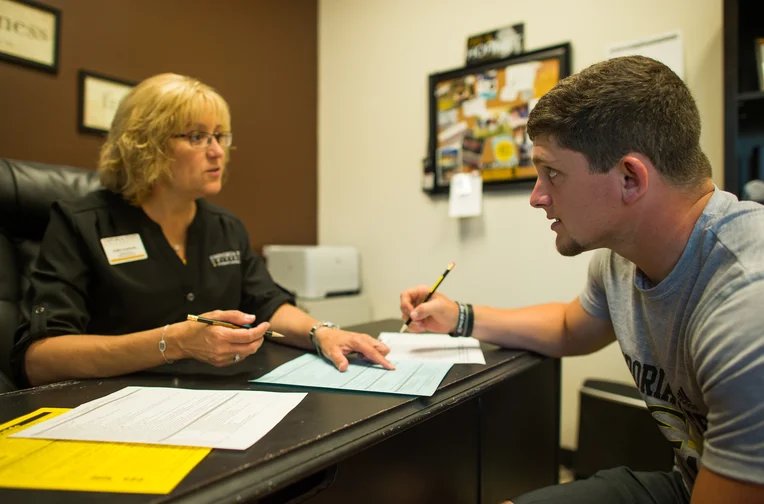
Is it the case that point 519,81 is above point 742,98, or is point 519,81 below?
Result: above

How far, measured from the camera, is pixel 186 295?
3.96 ft

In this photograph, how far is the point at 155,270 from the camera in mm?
1172

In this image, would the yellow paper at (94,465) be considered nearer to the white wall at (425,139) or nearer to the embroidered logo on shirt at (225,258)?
the embroidered logo on shirt at (225,258)

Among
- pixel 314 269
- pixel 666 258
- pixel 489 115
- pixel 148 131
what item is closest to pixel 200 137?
pixel 148 131

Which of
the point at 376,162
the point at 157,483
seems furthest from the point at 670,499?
the point at 376,162

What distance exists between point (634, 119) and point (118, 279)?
112 cm

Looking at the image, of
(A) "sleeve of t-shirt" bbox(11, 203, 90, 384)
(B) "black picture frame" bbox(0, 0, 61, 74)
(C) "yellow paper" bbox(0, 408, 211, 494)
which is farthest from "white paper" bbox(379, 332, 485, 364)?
(B) "black picture frame" bbox(0, 0, 61, 74)

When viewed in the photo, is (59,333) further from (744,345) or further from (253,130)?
(253,130)

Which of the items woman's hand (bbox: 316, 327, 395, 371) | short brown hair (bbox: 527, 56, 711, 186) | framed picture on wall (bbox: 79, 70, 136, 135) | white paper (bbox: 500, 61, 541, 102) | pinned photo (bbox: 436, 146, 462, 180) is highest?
white paper (bbox: 500, 61, 541, 102)

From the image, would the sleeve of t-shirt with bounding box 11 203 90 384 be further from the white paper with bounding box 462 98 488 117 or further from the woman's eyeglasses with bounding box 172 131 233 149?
the white paper with bounding box 462 98 488 117

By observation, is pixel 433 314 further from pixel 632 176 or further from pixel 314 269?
pixel 314 269

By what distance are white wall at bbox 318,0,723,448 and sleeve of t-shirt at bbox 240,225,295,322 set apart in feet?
4.23

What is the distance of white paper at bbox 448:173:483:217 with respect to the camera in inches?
94.1

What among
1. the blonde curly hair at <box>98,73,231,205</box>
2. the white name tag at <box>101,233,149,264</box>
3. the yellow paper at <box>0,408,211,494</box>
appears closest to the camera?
the yellow paper at <box>0,408,211,494</box>
